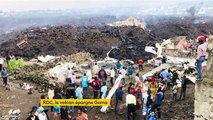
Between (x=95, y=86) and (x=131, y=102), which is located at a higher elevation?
(x=131, y=102)

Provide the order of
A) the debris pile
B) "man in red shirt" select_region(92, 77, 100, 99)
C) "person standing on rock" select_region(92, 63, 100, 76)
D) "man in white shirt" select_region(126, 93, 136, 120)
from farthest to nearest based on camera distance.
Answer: the debris pile, "person standing on rock" select_region(92, 63, 100, 76), "man in red shirt" select_region(92, 77, 100, 99), "man in white shirt" select_region(126, 93, 136, 120)

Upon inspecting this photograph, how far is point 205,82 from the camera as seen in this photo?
1269cm

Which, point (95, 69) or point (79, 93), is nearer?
point (79, 93)

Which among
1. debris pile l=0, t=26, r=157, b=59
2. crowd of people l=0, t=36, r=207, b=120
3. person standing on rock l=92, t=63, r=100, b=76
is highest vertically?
crowd of people l=0, t=36, r=207, b=120

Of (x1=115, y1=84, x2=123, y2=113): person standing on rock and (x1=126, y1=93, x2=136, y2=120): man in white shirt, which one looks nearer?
(x1=126, y1=93, x2=136, y2=120): man in white shirt

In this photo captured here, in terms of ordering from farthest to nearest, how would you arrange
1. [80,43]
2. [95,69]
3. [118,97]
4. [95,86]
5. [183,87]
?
[80,43] < [95,69] < [95,86] < [183,87] < [118,97]

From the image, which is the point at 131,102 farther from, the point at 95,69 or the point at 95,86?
the point at 95,69

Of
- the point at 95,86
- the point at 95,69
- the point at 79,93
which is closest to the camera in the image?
the point at 79,93

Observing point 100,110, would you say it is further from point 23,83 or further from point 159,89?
point 23,83

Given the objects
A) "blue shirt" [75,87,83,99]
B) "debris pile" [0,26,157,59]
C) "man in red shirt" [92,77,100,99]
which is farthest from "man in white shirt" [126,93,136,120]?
"debris pile" [0,26,157,59]

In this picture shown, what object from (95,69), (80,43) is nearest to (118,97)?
(95,69)

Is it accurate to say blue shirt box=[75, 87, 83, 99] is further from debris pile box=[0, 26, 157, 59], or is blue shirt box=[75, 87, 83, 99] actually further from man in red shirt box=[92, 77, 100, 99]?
debris pile box=[0, 26, 157, 59]

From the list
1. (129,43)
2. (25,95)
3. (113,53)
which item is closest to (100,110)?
(25,95)

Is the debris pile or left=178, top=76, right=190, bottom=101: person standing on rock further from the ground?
left=178, top=76, right=190, bottom=101: person standing on rock
